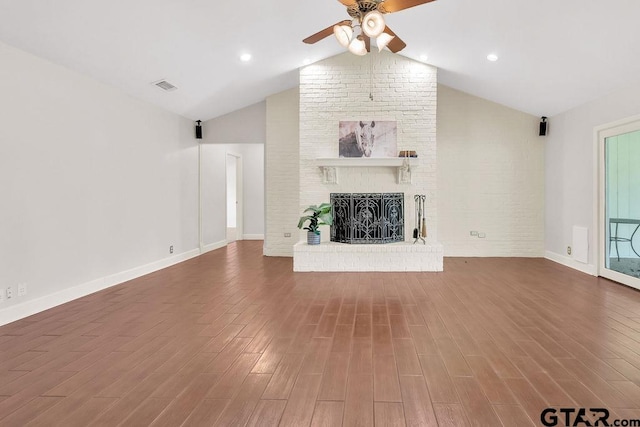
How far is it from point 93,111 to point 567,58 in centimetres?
556

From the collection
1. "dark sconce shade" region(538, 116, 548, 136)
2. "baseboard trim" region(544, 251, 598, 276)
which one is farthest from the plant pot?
"dark sconce shade" region(538, 116, 548, 136)

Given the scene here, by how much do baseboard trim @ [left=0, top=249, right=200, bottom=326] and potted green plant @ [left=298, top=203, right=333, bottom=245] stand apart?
7.48 feet

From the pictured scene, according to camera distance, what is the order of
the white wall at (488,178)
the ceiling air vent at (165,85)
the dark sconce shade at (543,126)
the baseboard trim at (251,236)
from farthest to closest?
the baseboard trim at (251,236), the white wall at (488,178), the dark sconce shade at (543,126), the ceiling air vent at (165,85)

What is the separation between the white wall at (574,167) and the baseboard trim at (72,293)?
619cm

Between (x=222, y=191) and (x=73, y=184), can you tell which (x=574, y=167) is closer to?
(x=222, y=191)

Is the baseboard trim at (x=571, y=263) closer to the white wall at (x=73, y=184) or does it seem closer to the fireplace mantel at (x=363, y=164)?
the fireplace mantel at (x=363, y=164)

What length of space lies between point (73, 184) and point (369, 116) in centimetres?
423

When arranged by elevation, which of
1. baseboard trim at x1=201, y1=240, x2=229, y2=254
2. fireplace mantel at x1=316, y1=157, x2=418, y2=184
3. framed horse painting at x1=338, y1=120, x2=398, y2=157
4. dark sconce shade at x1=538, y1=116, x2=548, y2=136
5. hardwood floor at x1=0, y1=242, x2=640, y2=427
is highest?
dark sconce shade at x1=538, y1=116, x2=548, y2=136

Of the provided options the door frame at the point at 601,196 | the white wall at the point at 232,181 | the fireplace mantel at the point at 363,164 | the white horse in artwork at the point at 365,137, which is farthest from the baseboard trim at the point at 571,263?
the white wall at the point at 232,181

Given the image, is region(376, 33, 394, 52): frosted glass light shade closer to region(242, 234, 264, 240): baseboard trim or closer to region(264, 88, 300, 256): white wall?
region(264, 88, 300, 256): white wall

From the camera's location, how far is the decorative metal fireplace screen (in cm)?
614

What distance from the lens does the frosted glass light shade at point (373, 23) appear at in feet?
9.88

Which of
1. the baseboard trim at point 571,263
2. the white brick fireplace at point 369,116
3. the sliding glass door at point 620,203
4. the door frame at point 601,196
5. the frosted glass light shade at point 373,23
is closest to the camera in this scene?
the frosted glass light shade at point 373,23

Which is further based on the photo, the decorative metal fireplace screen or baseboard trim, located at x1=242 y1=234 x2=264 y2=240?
baseboard trim, located at x1=242 y1=234 x2=264 y2=240
